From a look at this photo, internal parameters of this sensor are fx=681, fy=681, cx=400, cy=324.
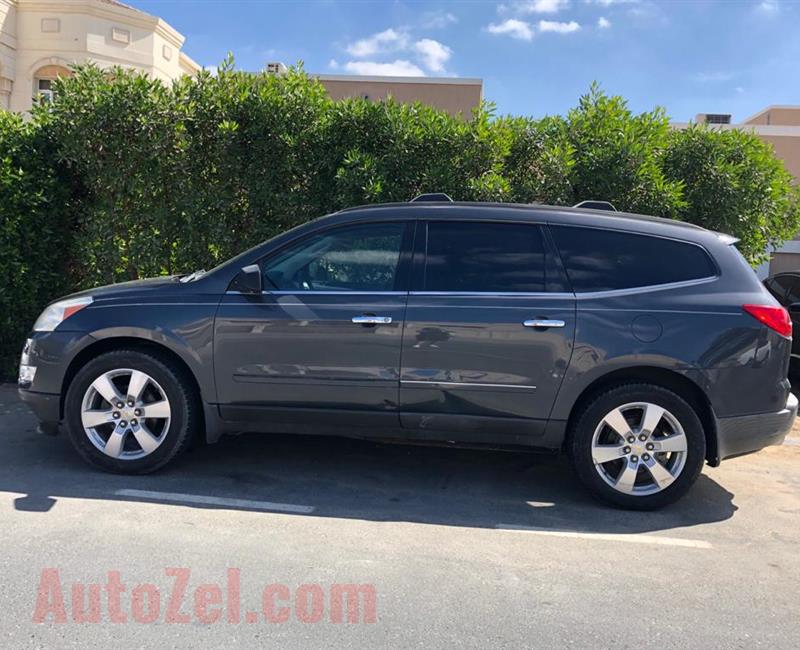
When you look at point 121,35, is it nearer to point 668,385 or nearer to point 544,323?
point 544,323

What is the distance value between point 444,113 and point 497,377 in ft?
10.7

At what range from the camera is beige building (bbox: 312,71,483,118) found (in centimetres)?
2303

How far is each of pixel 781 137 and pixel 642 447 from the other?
18.6 m

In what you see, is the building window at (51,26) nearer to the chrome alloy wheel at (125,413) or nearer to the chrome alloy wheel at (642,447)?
the chrome alloy wheel at (125,413)

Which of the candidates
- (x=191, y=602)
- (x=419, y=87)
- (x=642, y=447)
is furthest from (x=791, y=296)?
(x=419, y=87)

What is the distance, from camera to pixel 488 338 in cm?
421

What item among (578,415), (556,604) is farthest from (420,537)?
(578,415)

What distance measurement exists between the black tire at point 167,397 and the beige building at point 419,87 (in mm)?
19941

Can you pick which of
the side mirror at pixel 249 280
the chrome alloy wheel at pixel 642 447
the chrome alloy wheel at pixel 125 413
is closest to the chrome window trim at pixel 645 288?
the chrome alloy wheel at pixel 642 447

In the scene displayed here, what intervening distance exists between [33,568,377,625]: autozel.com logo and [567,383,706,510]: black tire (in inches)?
65.9

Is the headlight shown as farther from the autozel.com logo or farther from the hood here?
the autozel.com logo

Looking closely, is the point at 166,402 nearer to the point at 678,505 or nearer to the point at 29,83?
the point at 678,505

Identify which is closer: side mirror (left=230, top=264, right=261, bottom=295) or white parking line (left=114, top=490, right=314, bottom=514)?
white parking line (left=114, top=490, right=314, bottom=514)

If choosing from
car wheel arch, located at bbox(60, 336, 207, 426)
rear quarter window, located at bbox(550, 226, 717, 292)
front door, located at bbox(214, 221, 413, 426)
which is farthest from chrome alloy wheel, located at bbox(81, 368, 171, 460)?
rear quarter window, located at bbox(550, 226, 717, 292)
